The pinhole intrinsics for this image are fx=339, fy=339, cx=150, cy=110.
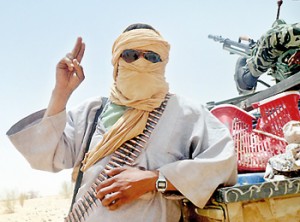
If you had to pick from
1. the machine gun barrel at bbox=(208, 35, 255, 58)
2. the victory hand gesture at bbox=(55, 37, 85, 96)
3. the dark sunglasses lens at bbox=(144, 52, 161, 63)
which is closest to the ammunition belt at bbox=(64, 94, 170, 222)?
the dark sunglasses lens at bbox=(144, 52, 161, 63)

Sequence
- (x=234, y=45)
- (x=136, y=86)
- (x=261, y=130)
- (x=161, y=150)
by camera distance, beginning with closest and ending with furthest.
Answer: (x=161, y=150) < (x=136, y=86) < (x=261, y=130) < (x=234, y=45)

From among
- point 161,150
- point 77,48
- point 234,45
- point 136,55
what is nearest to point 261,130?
point 161,150

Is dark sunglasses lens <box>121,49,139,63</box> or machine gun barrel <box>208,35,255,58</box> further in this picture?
machine gun barrel <box>208,35,255,58</box>

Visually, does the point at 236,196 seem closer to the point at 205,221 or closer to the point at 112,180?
the point at 205,221

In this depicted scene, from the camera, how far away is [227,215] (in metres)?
1.53

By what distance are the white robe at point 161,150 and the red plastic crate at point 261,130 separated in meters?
0.56

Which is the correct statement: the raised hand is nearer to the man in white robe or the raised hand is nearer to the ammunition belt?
the man in white robe

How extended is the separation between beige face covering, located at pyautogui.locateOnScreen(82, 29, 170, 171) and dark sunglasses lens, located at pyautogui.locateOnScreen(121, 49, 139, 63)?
0.07ft

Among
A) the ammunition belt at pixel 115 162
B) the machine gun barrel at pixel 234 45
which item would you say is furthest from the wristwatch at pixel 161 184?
the machine gun barrel at pixel 234 45

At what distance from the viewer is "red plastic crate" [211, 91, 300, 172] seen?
2.29 metres

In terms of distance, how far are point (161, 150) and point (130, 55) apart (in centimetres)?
62

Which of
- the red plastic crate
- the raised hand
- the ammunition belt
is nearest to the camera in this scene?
the ammunition belt

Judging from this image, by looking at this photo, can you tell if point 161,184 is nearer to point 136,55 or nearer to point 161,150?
point 161,150

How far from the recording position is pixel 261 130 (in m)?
2.61
